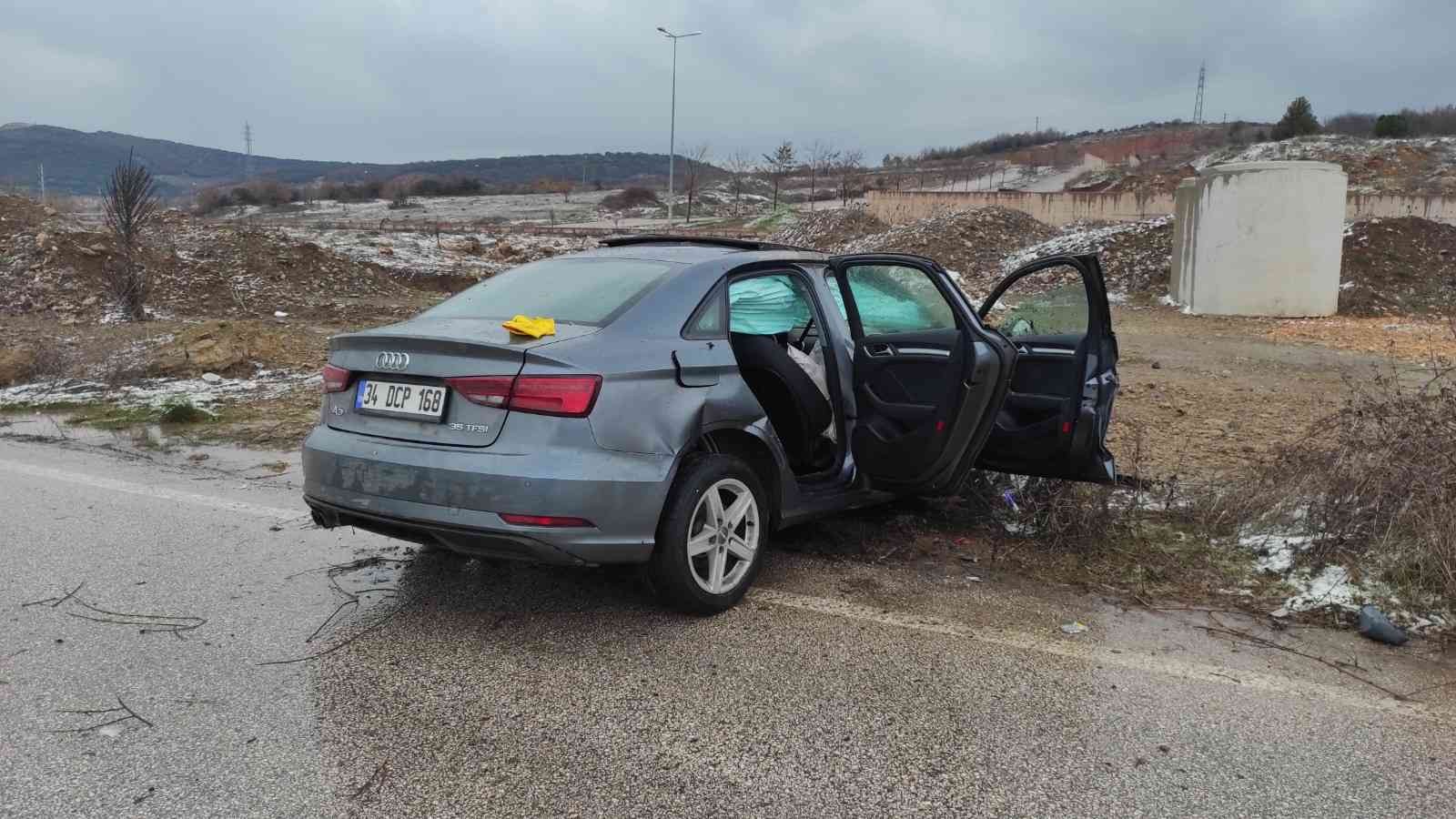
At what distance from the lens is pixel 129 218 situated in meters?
15.8

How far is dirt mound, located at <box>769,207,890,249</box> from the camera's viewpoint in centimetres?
3556

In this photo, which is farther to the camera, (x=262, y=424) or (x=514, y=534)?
(x=262, y=424)

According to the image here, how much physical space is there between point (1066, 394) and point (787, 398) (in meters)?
1.37

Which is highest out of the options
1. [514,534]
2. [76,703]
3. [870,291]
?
[870,291]

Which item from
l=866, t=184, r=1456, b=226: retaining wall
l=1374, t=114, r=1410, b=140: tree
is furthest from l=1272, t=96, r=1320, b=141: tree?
l=866, t=184, r=1456, b=226: retaining wall

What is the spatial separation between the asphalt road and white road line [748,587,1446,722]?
0.05 ft

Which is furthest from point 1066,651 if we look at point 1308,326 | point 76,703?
point 1308,326

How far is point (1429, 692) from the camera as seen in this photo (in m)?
3.46

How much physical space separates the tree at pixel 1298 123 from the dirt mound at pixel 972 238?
46305 mm

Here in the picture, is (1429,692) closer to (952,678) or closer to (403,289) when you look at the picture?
(952,678)

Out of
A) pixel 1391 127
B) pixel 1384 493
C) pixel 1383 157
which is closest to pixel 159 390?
pixel 1384 493

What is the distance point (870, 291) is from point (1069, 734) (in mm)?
2552

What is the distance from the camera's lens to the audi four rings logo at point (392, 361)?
381 centimetres

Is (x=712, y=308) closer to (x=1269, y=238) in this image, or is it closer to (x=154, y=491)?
(x=154, y=491)
